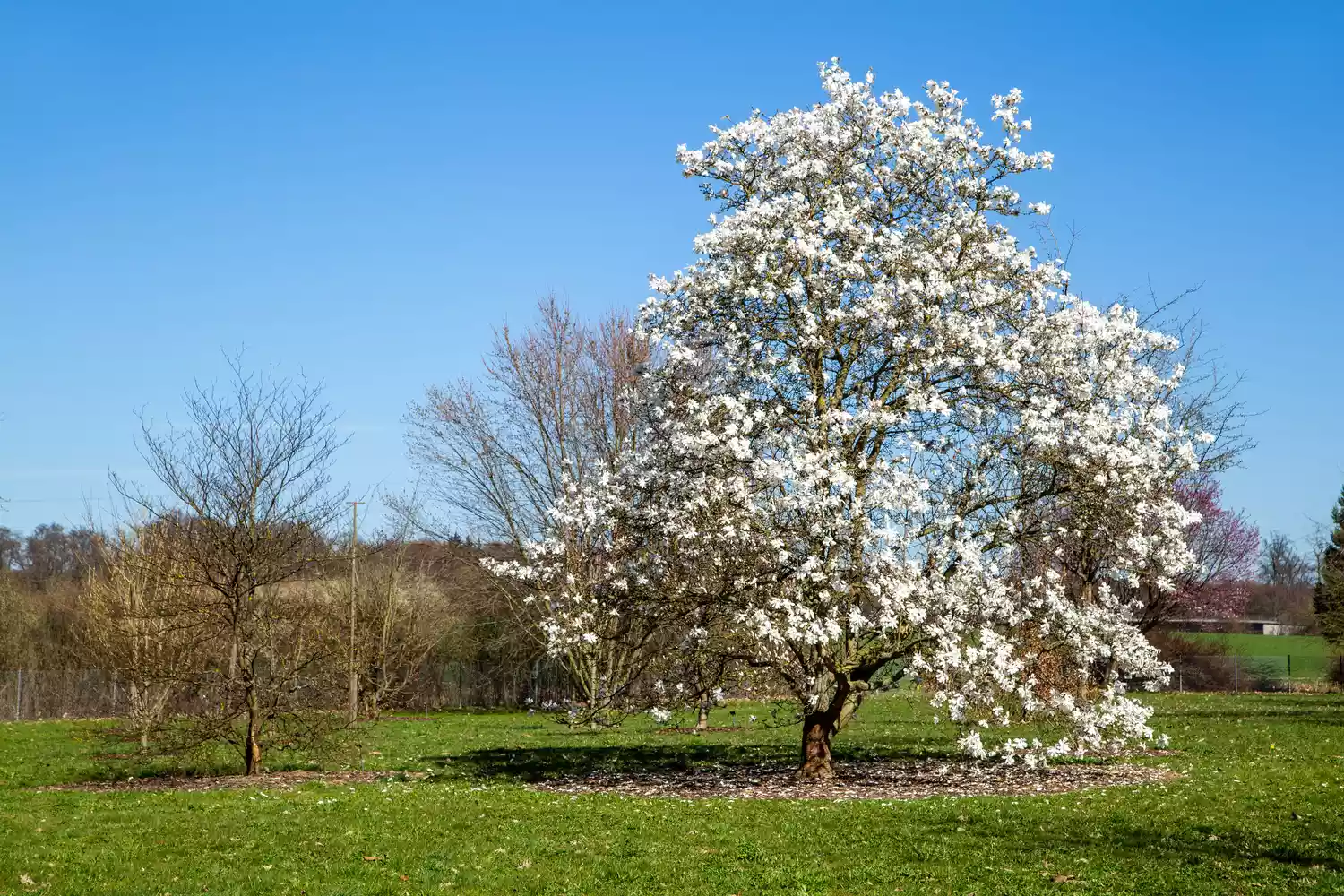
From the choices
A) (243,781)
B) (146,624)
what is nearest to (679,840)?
(243,781)

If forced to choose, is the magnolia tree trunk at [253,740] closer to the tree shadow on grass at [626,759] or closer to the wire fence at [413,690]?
the tree shadow on grass at [626,759]

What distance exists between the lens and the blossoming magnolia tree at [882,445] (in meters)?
15.5

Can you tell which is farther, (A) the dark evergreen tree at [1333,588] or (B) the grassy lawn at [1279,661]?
(B) the grassy lawn at [1279,661]

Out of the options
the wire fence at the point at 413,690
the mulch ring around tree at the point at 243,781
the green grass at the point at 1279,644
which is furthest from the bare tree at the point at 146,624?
the green grass at the point at 1279,644

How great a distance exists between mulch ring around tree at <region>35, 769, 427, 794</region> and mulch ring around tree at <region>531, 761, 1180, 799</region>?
2.93 m

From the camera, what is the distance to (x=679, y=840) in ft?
40.3

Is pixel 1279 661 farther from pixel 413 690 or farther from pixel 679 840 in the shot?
pixel 679 840

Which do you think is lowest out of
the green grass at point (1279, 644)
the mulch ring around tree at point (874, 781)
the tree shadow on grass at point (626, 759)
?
the green grass at point (1279, 644)

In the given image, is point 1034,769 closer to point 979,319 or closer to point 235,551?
point 979,319

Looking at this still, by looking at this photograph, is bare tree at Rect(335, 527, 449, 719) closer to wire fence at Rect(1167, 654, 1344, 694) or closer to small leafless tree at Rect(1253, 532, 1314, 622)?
wire fence at Rect(1167, 654, 1344, 694)

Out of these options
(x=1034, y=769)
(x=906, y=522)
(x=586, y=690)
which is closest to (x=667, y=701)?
(x=906, y=522)

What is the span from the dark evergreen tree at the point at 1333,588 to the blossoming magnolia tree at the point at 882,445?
1862cm

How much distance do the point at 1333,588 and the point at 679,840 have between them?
95.4ft

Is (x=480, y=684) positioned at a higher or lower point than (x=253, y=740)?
lower
